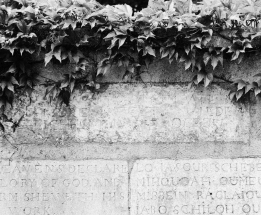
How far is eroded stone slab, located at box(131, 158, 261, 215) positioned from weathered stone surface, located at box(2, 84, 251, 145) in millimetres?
179

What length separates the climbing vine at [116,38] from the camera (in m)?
3.43

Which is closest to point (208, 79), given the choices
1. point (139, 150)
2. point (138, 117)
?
point (138, 117)

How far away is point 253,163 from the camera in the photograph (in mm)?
3520

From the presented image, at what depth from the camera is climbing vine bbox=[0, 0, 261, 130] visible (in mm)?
3434

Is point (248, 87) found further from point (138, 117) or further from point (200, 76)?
point (138, 117)

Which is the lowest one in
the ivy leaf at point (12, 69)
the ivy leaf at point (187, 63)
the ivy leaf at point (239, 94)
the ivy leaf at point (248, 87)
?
the ivy leaf at point (239, 94)

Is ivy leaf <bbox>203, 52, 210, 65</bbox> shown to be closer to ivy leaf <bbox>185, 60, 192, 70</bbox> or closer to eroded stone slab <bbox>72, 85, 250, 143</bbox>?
ivy leaf <bbox>185, 60, 192, 70</bbox>

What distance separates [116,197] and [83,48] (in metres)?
1.05

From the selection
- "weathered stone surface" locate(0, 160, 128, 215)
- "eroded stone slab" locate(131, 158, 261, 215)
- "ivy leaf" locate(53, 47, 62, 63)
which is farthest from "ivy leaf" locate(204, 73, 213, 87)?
"ivy leaf" locate(53, 47, 62, 63)

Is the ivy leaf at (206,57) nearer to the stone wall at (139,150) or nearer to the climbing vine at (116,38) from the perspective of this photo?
the climbing vine at (116,38)

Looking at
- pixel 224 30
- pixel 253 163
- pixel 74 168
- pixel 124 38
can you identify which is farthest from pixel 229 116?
pixel 74 168

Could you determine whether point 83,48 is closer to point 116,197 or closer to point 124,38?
point 124,38

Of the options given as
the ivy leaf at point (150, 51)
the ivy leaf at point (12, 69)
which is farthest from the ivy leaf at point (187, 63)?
the ivy leaf at point (12, 69)

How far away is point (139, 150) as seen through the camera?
140 inches
